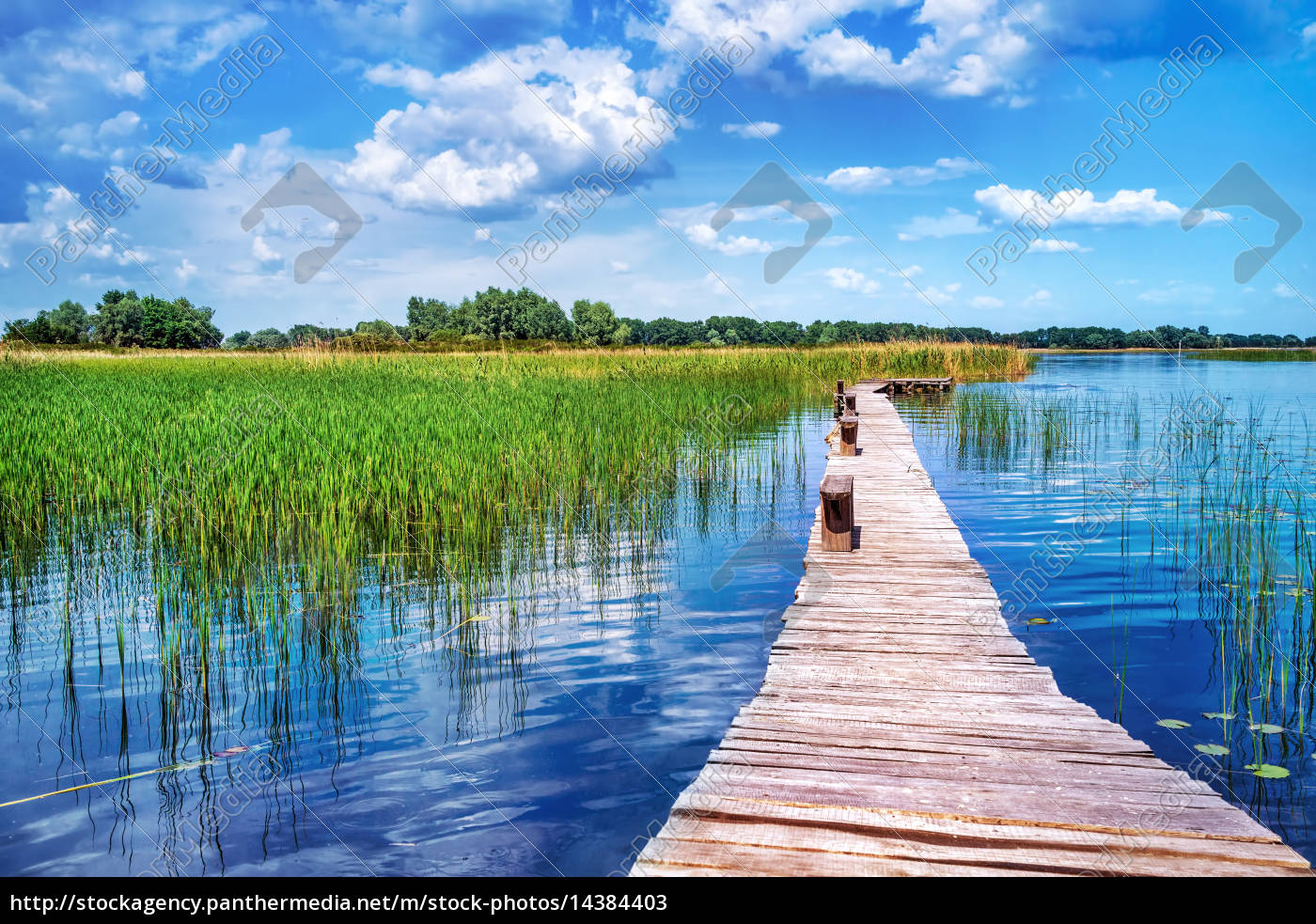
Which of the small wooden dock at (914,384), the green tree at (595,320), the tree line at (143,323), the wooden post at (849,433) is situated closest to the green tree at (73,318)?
the tree line at (143,323)

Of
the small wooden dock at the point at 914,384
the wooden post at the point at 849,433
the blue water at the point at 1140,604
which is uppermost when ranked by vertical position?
the small wooden dock at the point at 914,384

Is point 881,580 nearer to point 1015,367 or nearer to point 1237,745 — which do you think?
point 1237,745

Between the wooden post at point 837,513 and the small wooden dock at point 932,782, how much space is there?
171 centimetres

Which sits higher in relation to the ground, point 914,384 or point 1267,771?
point 914,384

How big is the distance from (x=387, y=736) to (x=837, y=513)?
3903mm

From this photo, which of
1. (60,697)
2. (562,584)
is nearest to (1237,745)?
(562,584)

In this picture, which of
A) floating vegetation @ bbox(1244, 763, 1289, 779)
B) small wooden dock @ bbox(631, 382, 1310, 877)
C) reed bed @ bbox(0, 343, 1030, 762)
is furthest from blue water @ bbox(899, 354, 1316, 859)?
reed bed @ bbox(0, 343, 1030, 762)

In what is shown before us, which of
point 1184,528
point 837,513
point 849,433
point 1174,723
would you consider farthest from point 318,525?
point 1184,528

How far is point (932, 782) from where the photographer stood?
298 cm

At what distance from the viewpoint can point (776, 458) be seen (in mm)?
12539

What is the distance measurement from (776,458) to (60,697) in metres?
9.62

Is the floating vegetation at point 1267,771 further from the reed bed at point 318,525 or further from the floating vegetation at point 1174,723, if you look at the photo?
the reed bed at point 318,525

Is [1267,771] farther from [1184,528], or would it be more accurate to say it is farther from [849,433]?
[849,433]

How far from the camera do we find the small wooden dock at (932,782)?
250 cm
